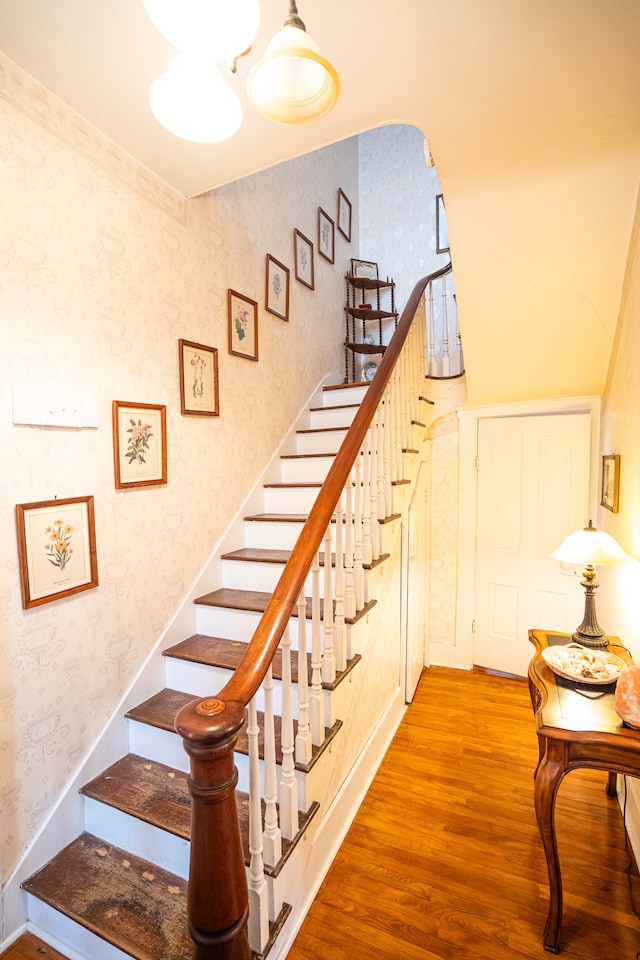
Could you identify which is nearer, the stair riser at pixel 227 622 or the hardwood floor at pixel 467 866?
the hardwood floor at pixel 467 866

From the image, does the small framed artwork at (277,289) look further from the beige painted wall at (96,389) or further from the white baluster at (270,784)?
the white baluster at (270,784)

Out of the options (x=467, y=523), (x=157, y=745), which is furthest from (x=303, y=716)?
(x=467, y=523)

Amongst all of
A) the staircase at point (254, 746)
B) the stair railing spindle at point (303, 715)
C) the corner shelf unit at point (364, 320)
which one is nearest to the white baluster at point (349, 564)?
the staircase at point (254, 746)

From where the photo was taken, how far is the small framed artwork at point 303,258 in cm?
316

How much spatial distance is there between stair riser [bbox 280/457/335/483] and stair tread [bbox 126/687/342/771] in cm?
143

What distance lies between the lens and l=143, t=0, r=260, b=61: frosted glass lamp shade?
0.67 metres

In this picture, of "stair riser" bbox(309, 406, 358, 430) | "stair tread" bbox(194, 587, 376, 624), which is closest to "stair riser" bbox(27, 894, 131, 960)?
"stair tread" bbox(194, 587, 376, 624)

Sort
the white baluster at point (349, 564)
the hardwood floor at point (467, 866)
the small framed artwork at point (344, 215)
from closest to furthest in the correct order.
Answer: the hardwood floor at point (467, 866) → the white baluster at point (349, 564) → the small framed artwork at point (344, 215)

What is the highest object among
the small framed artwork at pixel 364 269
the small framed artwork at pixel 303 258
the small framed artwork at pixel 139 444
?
the small framed artwork at pixel 364 269

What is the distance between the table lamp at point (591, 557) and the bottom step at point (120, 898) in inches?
59.6

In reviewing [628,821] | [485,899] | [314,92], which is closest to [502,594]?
[628,821]

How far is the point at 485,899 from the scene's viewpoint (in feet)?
5.08

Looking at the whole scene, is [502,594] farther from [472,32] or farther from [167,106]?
[167,106]

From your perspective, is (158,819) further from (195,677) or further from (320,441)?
(320,441)
